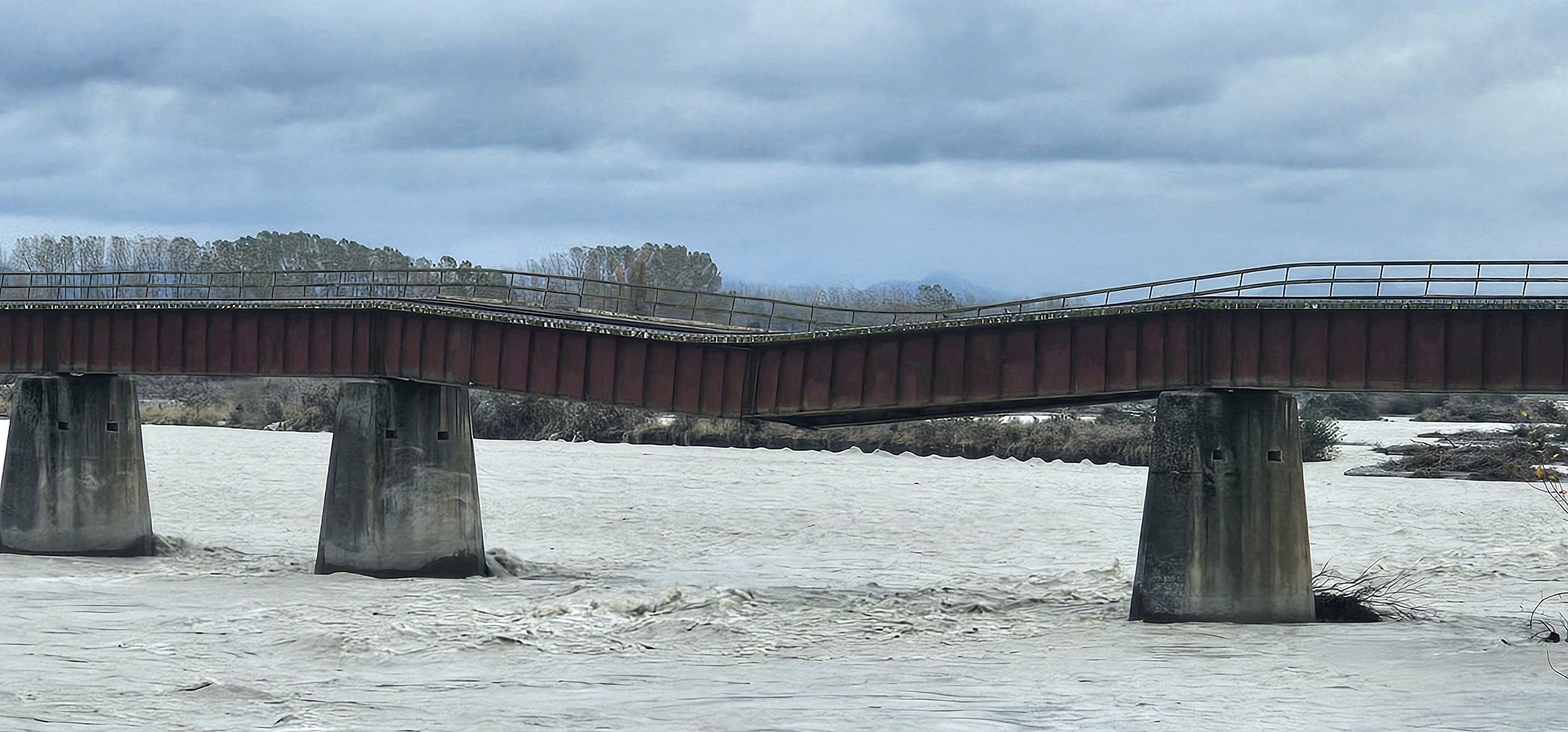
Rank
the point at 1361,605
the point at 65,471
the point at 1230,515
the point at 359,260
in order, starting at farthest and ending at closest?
1. the point at 359,260
2. the point at 65,471
3. the point at 1361,605
4. the point at 1230,515

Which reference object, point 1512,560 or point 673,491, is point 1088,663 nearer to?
point 1512,560

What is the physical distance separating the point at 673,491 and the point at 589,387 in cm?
2765

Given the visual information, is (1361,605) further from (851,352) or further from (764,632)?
(764,632)

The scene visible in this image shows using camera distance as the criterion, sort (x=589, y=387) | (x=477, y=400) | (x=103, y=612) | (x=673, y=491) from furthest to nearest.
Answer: (x=477, y=400) < (x=673, y=491) < (x=589, y=387) < (x=103, y=612)

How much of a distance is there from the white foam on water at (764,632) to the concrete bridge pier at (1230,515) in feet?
1.91

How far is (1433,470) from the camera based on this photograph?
63094mm

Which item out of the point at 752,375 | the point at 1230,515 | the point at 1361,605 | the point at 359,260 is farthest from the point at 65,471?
the point at 359,260

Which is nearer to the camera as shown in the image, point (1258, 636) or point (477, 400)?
point (1258, 636)

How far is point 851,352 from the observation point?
103 ft

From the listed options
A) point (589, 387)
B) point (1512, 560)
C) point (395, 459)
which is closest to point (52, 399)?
point (395, 459)

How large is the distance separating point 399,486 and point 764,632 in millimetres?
10620

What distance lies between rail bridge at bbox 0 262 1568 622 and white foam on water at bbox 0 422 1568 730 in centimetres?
136

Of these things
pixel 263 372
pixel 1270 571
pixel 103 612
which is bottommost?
pixel 103 612

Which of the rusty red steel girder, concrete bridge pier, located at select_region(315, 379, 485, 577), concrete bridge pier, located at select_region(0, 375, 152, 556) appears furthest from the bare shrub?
concrete bridge pier, located at select_region(0, 375, 152, 556)
